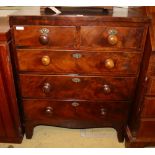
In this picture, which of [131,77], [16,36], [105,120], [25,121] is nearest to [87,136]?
[105,120]

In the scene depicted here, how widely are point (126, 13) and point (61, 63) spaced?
1.58ft

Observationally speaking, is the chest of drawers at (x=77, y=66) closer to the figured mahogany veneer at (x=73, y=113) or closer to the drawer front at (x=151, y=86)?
the figured mahogany veneer at (x=73, y=113)

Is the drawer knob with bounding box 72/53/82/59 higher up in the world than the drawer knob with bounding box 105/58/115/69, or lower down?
higher up

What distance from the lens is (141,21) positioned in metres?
1.04

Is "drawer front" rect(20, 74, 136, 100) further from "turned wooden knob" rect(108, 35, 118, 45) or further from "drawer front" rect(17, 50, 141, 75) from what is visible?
"turned wooden knob" rect(108, 35, 118, 45)

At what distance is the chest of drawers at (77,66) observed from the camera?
1.06 m

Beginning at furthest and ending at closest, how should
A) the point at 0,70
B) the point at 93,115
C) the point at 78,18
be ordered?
the point at 93,115
the point at 0,70
the point at 78,18

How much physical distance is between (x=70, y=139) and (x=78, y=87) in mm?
513

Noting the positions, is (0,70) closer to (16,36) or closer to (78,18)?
(16,36)

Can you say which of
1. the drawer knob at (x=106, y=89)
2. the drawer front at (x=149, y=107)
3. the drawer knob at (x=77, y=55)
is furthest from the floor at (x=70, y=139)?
the drawer knob at (x=77, y=55)

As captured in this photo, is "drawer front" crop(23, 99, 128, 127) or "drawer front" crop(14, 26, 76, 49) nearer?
"drawer front" crop(14, 26, 76, 49)

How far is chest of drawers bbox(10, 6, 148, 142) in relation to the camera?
106cm

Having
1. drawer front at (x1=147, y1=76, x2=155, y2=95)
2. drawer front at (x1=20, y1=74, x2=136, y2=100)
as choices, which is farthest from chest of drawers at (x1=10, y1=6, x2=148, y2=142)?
drawer front at (x1=147, y1=76, x2=155, y2=95)

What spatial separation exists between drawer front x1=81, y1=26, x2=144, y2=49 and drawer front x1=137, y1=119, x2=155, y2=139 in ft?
1.66
